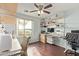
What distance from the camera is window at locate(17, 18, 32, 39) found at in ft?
6.08

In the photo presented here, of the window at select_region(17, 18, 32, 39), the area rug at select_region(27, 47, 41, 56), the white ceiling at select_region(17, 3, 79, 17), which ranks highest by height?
the white ceiling at select_region(17, 3, 79, 17)

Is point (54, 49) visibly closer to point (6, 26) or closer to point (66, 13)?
point (66, 13)

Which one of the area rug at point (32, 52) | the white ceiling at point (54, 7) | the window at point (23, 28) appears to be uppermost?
the white ceiling at point (54, 7)

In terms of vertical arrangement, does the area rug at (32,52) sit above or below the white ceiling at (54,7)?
below

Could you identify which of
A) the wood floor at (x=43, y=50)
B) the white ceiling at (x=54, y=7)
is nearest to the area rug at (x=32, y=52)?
the wood floor at (x=43, y=50)

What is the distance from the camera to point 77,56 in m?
1.95

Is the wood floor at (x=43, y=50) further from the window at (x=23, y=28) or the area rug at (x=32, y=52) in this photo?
the window at (x=23, y=28)

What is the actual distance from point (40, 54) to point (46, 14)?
708mm

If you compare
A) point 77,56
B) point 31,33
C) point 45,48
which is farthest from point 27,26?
point 77,56

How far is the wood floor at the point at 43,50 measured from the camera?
1922 mm

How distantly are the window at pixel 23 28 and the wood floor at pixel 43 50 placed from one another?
24 cm

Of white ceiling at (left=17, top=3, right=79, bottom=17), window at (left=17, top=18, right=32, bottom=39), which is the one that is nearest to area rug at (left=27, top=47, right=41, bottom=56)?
window at (left=17, top=18, right=32, bottom=39)

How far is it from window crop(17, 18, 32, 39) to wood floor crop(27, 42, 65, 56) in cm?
24

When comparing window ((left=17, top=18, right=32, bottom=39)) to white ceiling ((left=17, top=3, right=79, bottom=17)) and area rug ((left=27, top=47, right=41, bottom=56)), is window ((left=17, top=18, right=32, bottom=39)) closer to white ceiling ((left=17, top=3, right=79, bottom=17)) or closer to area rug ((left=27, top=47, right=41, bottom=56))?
white ceiling ((left=17, top=3, right=79, bottom=17))
